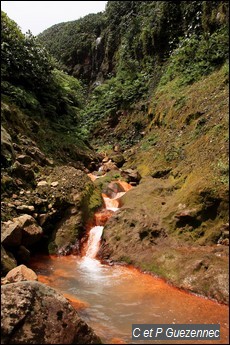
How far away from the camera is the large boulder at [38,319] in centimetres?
421

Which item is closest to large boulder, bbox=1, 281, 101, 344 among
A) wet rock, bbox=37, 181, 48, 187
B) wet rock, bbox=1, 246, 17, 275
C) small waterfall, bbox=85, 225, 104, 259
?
wet rock, bbox=1, 246, 17, 275

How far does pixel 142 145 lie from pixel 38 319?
12.4m

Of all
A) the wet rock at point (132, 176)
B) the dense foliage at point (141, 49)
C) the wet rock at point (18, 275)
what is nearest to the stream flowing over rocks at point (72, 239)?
the wet rock at point (18, 275)

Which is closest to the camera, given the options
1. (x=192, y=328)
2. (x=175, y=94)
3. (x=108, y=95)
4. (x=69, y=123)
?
(x=192, y=328)

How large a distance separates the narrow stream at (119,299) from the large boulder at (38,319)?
643 millimetres

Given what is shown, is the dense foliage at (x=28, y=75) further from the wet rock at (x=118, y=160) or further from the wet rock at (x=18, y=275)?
the wet rock at (x=18, y=275)

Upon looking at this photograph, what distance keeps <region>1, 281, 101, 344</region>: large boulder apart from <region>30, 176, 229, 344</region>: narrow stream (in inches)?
25.3

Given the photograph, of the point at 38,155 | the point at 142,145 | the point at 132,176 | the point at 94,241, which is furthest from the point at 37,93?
the point at 94,241

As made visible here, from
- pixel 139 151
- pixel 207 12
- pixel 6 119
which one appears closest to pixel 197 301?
pixel 6 119

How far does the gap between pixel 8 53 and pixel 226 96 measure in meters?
8.75

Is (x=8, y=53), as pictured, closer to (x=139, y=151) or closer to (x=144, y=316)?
(x=139, y=151)

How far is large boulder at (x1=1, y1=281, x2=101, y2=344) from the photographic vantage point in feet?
13.8

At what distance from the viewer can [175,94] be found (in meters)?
15.5

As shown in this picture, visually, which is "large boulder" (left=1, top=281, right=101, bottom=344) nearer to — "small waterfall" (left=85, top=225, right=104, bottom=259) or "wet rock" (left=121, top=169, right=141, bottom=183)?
"small waterfall" (left=85, top=225, right=104, bottom=259)
